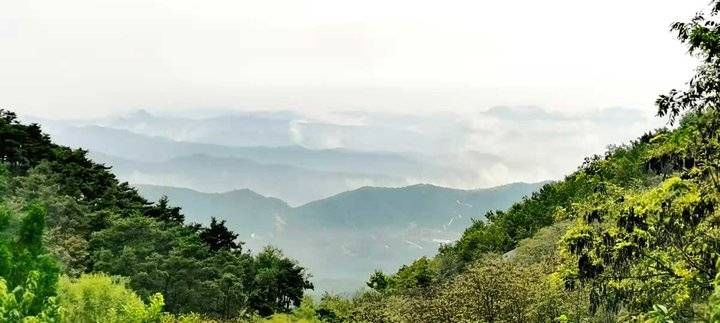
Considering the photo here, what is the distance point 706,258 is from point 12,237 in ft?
108

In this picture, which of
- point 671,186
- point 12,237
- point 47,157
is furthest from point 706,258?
point 47,157

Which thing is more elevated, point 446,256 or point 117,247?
point 446,256

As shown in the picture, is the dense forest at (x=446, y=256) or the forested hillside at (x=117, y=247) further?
the forested hillside at (x=117, y=247)

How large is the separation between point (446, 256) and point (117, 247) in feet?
190

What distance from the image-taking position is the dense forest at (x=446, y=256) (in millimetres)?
11664

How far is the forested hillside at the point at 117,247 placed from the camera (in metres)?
44.9

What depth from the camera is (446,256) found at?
108 meters

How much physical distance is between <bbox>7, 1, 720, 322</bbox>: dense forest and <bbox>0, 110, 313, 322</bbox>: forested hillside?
6.8 inches

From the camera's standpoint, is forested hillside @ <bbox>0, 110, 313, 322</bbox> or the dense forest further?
forested hillside @ <bbox>0, 110, 313, 322</bbox>

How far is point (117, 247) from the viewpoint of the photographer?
64.6m

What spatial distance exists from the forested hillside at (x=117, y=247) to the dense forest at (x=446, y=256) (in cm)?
17

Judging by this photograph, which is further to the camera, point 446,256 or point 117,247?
point 446,256

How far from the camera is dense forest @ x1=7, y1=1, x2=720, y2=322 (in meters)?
11.7

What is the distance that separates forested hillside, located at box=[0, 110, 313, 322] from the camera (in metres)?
44.9
